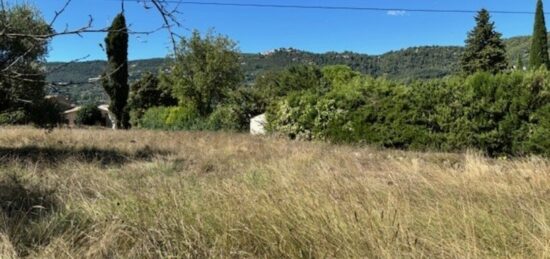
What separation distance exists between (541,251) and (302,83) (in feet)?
139

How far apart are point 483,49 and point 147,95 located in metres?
35.5

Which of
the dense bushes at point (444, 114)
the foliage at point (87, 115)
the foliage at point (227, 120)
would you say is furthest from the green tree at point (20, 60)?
the foliage at point (87, 115)

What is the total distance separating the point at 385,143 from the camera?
1794 cm

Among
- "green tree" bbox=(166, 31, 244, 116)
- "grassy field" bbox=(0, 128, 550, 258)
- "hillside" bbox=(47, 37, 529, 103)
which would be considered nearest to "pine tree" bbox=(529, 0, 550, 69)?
"green tree" bbox=(166, 31, 244, 116)

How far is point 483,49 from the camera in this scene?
152ft

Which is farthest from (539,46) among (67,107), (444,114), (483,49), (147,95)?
(67,107)

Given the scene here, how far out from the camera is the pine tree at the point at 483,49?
45.3m

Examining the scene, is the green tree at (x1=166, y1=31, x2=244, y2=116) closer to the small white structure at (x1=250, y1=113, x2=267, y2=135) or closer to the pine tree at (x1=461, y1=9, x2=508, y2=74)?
the small white structure at (x1=250, y1=113, x2=267, y2=135)

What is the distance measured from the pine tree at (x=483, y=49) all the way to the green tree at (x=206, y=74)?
71.5 ft

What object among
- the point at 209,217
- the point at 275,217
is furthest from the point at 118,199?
the point at 275,217

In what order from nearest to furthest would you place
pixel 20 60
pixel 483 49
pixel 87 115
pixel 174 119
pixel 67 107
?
pixel 20 60
pixel 67 107
pixel 174 119
pixel 483 49
pixel 87 115

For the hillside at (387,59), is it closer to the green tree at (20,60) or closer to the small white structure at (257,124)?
the small white structure at (257,124)

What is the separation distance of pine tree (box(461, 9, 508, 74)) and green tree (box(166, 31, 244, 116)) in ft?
71.5

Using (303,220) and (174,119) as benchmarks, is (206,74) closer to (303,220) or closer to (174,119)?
(174,119)
